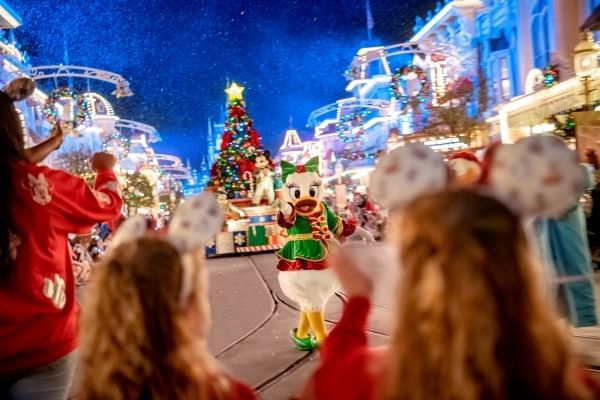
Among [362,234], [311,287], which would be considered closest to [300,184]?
[362,234]

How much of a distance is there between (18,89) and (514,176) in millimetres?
1696

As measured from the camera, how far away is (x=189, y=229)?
1.72 m

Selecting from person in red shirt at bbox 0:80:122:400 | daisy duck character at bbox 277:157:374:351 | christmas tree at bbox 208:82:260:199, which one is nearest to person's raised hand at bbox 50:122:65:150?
person in red shirt at bbox 0:80:122:400

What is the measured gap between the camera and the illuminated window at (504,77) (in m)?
22.8

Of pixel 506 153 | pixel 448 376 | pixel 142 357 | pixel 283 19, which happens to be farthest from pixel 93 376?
pixel 283 19

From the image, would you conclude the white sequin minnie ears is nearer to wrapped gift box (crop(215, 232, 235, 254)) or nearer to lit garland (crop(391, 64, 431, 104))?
lit garland (crop(391, 64, 431, 104))

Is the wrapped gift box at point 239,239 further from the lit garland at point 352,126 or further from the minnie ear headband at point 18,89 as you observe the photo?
the minnie ear headband at point 18,89

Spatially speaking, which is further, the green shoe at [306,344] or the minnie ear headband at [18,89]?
the green shoe at [306,344]

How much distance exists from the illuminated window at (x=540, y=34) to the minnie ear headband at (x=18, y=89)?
18.4 meters

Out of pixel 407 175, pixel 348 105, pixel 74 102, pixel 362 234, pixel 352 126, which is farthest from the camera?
pixel 348 105

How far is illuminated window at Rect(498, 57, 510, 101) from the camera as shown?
2275 centimetres

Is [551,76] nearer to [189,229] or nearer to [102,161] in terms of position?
[102,161]

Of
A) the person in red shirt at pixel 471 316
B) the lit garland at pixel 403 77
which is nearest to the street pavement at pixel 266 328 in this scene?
the person in red shirt at pixel 471 316

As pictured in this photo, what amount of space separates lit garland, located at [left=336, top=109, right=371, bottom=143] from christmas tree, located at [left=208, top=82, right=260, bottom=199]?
15.3 ft
